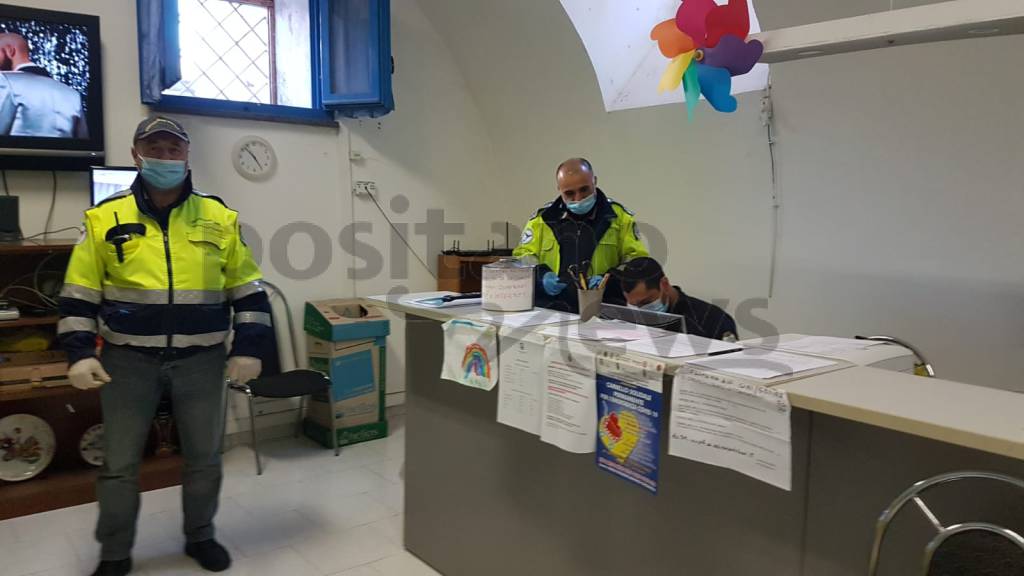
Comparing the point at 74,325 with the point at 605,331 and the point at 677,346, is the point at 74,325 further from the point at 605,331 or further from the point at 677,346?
the point at 677,346

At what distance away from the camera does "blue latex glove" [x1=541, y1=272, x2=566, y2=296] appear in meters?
2.63

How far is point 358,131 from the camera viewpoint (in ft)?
13.0

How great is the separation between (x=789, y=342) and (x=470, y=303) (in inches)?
40.2

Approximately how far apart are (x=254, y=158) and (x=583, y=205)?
194 centimetres

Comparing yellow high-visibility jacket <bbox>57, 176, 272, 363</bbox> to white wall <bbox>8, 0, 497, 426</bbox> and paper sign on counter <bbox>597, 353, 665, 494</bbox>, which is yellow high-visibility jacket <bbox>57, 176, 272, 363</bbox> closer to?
white wall <bbox>8, 0, 497, 426</bbox>

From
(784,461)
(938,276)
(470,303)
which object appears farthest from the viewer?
(938,276)

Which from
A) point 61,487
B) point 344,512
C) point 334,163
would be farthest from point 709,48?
point 61,487

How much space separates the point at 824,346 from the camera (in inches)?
63.6

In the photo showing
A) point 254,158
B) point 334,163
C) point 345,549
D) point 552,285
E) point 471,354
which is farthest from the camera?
point 334,163

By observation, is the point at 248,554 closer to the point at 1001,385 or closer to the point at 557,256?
the point at 557,256

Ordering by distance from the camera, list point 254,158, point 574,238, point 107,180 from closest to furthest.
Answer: point 574,238 → point 107,180 → point 254,158

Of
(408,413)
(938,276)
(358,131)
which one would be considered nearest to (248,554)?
(408,413)

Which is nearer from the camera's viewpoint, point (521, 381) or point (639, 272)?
point (521, 381)

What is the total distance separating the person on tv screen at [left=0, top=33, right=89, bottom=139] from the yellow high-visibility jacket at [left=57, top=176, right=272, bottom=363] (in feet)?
3.62
